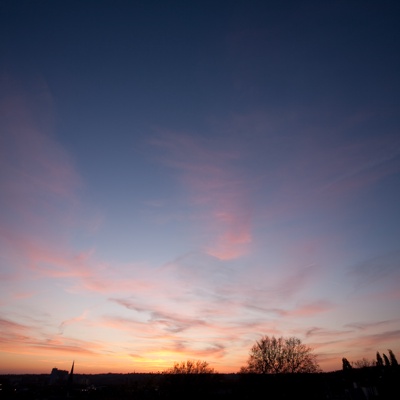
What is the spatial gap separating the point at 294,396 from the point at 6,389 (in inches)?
2793

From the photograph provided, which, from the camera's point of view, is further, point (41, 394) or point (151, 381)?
point (41, 394)

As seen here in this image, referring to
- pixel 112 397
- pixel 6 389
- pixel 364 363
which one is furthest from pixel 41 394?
pixel 364 363

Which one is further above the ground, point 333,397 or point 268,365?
point 268,365

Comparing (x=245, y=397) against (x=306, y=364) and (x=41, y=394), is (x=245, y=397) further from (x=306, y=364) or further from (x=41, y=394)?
(x=41, y=394)

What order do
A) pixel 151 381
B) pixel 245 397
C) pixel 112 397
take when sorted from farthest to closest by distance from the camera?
pixel 112 397, pixel 151 381, pixel 245 397

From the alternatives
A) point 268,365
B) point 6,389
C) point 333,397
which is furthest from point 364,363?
point 6,389

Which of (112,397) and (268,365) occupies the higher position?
(268,365)

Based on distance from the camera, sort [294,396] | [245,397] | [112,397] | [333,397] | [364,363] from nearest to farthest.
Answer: [294,396] < [245,397] < [333,397] < [112,397] < [364,363]

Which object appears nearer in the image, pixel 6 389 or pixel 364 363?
pixel 6 389

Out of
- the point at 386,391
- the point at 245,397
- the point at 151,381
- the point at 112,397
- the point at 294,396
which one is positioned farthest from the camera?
the point at 112,397

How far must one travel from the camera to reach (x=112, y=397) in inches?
3364

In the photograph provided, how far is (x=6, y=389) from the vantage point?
73.9 metres

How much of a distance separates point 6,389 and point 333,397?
80669 mm

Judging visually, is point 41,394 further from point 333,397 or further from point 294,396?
point 333,397
